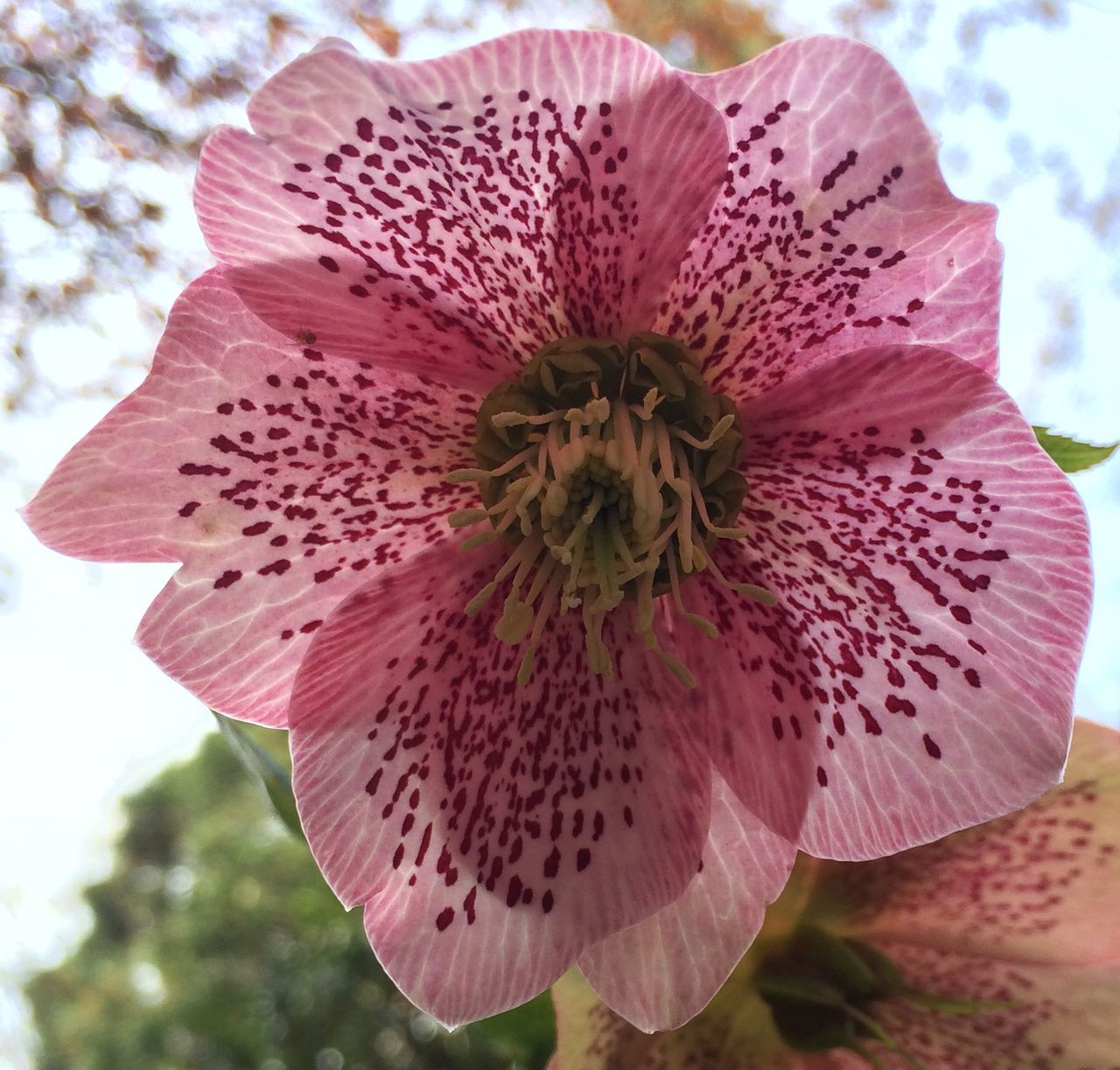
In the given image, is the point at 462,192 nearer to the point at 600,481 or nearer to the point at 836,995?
the point at 600,481

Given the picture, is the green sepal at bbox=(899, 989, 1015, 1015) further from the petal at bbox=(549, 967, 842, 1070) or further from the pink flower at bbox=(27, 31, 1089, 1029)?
the pink flower at bbox=(27, 31, 1089, 1029)

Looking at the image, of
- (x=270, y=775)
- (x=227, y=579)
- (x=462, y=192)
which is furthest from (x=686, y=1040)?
(x=462, y=192)

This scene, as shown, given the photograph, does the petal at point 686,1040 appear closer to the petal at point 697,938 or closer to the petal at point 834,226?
the petal at point 697,938

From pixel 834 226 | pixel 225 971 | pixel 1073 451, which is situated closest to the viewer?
pixel 834 226

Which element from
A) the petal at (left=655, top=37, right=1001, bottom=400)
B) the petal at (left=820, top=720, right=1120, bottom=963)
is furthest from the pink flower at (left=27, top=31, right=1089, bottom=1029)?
the petal at (left=820, top=720, right=1120, bottom=963)

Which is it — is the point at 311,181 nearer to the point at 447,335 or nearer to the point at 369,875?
the point at 447,335

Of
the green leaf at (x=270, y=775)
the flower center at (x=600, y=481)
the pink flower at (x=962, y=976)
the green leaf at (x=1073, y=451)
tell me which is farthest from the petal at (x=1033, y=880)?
the green leaf at (x=270, y=775)

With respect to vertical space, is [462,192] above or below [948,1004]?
above
